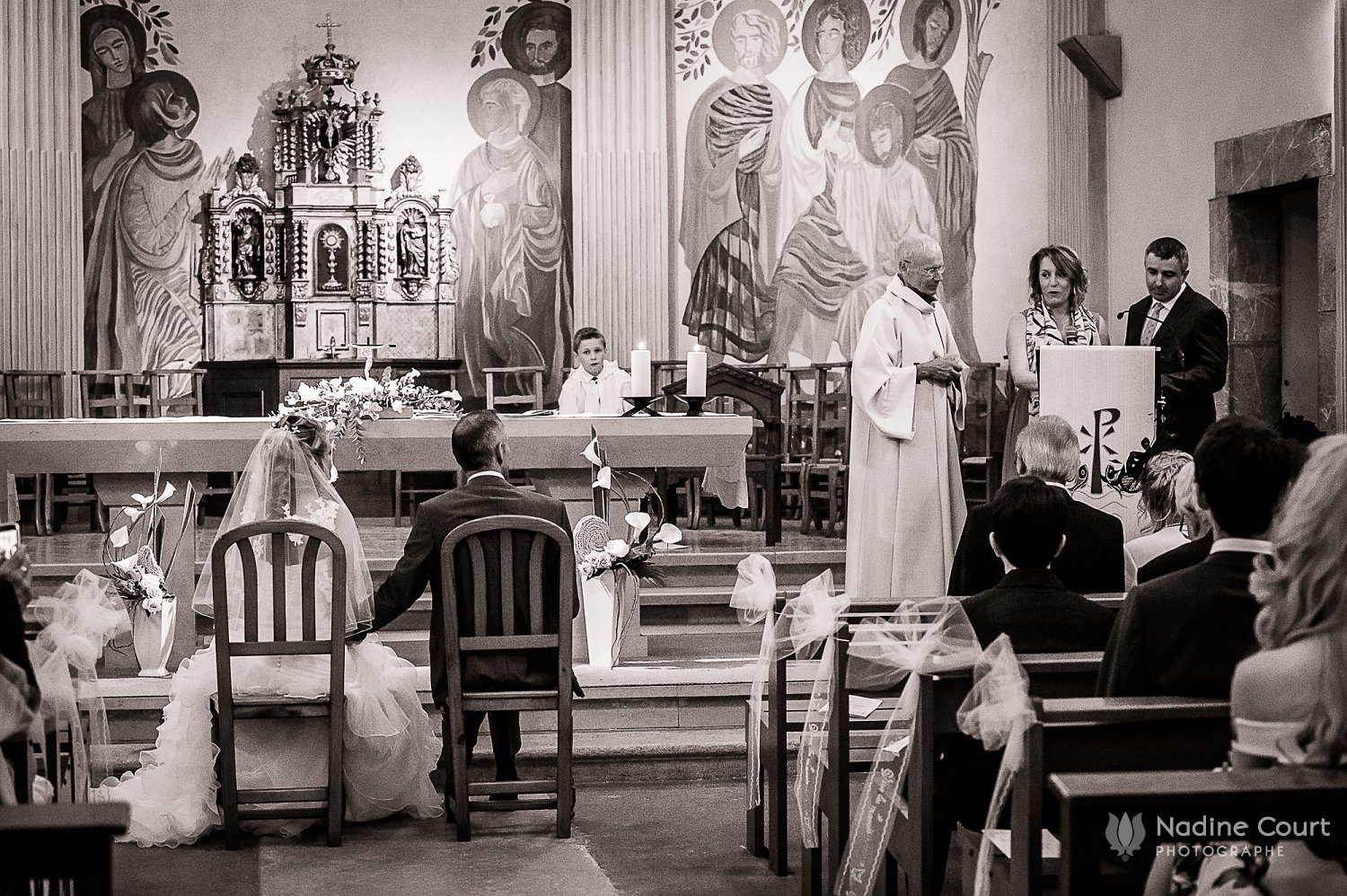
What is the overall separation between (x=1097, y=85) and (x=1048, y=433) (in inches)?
328

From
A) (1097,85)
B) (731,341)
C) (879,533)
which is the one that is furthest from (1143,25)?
(879,533)

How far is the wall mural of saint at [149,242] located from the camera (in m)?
12.5

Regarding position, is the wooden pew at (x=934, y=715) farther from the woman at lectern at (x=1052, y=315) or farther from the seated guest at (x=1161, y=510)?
the woman at lectern at (x=1052, y=315)

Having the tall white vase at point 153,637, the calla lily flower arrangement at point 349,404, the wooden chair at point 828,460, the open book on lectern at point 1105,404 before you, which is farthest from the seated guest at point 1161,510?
the wooden chair at point 828,460

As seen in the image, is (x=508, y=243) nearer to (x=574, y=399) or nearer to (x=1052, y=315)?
(x=574, y=399)

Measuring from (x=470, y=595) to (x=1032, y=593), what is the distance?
6.50ft

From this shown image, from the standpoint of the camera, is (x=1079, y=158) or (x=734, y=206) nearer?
(x=1079, y=158)

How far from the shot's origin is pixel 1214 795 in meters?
2.23

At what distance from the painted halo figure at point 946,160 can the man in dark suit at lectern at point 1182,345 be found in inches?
219

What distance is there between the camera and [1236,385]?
10.1 m

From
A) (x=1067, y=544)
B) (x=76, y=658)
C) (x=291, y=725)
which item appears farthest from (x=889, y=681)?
(x=291, y=725)

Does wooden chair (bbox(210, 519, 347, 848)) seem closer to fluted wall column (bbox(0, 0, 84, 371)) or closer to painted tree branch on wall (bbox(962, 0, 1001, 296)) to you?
fluted wall column (bbox(0, 0, 84, 371))

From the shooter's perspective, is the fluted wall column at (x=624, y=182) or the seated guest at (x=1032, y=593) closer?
the seated guest at (x=1032, y=593)

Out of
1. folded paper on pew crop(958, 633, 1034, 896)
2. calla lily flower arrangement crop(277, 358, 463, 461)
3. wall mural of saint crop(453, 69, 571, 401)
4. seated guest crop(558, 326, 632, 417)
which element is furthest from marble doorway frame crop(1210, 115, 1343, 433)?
folded paper on pew crop(958, 633, 1034, 896)
